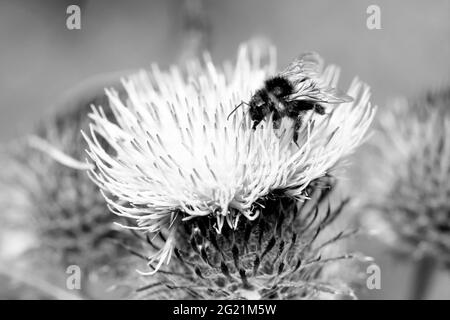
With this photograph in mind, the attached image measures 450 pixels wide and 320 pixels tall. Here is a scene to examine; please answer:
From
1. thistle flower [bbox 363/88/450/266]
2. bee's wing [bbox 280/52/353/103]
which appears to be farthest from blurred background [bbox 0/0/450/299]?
bee's wing [bbox 280/52/353/103]

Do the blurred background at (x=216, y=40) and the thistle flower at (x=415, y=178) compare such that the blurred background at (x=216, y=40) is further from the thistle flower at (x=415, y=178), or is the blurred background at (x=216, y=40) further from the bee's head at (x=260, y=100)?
the bee's head at (x=260, y=100)

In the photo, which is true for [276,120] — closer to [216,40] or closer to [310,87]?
[310,87]

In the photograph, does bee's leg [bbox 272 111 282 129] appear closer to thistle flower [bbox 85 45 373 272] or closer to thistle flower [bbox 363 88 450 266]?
thistle flower [bbox 85 45 373 272]

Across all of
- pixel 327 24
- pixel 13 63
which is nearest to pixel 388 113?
pixel 327 24

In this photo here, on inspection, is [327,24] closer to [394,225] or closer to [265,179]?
[394,225]

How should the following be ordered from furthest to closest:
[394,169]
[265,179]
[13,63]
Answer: [13,63], [394,169], [265,179]

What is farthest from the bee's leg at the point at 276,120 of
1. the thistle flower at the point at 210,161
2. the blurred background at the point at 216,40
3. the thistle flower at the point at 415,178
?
the blurred background at the point at 216,40
